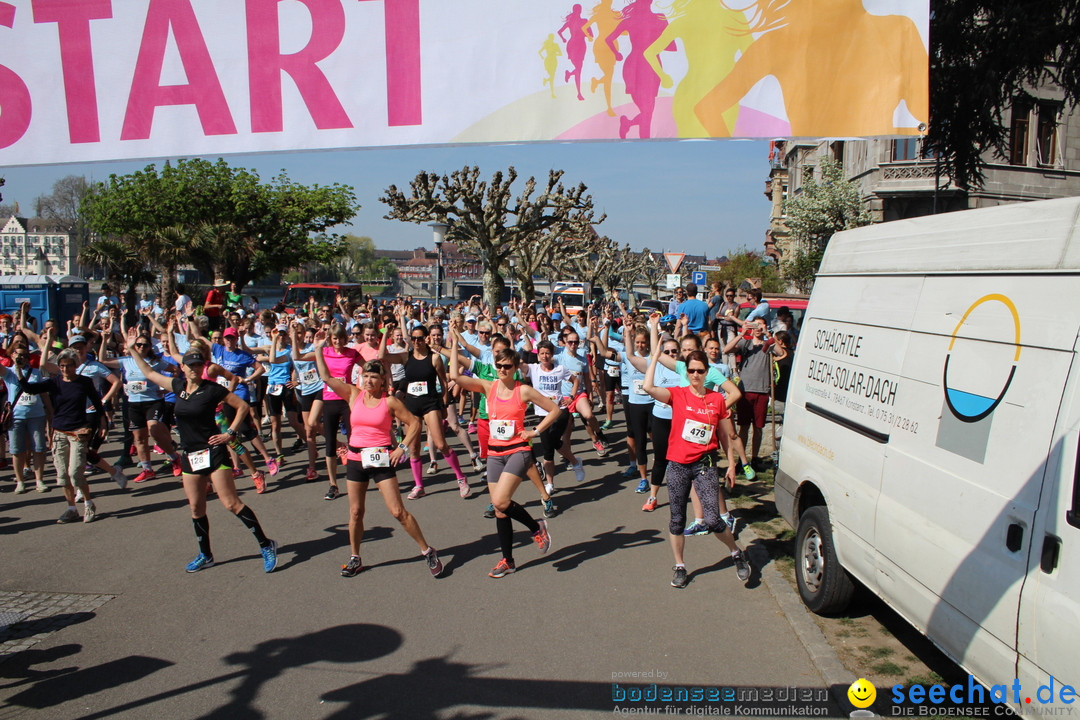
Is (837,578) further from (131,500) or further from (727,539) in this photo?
(131,500)

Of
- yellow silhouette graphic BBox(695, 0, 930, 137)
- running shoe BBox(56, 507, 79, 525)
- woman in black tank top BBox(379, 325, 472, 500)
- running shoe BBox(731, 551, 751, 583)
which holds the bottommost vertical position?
running shoe BBox(56, 507, 79, 525)

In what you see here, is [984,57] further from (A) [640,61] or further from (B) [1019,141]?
(B) [1019,141]

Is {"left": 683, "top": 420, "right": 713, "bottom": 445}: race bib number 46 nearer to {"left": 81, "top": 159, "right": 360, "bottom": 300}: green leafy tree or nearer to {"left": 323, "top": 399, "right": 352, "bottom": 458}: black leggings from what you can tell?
{"left": 323, "top": 399, "right": 352, "bottom": 458}: black leggings

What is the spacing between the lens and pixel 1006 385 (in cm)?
319

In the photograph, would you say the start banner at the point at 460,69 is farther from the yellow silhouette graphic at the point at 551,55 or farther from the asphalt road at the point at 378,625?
the asphalt road at the point at 378,625

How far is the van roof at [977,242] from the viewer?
3107 millimetres

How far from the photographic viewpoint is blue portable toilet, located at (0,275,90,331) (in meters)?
20.7

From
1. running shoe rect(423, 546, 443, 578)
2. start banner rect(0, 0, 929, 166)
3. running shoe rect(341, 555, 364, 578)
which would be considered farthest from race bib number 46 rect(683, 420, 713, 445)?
running shoe rect(341, 555, 364, 578)

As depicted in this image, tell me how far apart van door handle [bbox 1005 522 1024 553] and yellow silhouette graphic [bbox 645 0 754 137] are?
216 centimetres

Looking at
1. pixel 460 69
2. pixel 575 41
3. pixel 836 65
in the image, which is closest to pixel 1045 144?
pixel 836 65

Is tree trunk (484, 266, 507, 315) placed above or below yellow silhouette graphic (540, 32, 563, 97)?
below

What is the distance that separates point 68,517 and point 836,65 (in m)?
7.90

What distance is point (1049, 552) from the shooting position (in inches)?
112

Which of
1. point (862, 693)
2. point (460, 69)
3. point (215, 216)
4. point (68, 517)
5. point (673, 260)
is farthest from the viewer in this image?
point (215, 216)
